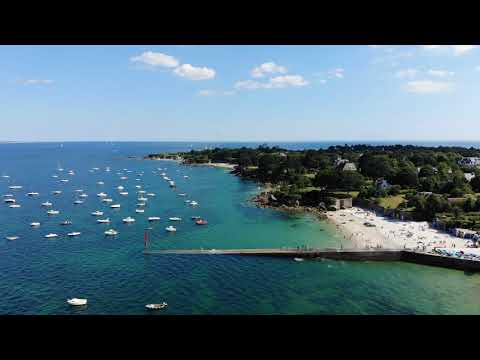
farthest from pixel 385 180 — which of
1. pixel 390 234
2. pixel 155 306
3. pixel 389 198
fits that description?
pixel 155 306

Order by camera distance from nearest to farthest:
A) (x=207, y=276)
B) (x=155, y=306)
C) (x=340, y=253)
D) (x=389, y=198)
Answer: (x=155, y=306)
(x=207, y=276)
(x=340, y=253)
(x=389, y=198)

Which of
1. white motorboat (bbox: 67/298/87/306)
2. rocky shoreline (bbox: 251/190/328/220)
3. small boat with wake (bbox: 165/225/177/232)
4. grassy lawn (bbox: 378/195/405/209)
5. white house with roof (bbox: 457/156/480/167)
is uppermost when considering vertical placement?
white house with roof (bbox: 457/156/480/167)

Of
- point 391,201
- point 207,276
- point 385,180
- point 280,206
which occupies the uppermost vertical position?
point 385,180

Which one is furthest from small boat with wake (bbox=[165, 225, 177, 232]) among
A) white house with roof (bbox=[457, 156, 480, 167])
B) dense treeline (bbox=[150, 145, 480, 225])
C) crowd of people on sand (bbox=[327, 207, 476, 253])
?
white house with roof (bbox=[457, 156, 480, 167])

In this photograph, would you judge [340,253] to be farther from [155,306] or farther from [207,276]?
[155,306]

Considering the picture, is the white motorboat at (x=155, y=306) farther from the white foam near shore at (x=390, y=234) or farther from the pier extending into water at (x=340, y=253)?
the white foam near shore at (x=390, y=234)

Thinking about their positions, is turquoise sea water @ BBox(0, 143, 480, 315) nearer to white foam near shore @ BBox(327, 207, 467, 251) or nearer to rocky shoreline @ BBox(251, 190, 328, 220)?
white foam near shore @ BBox(327, 207, 467, 251)
